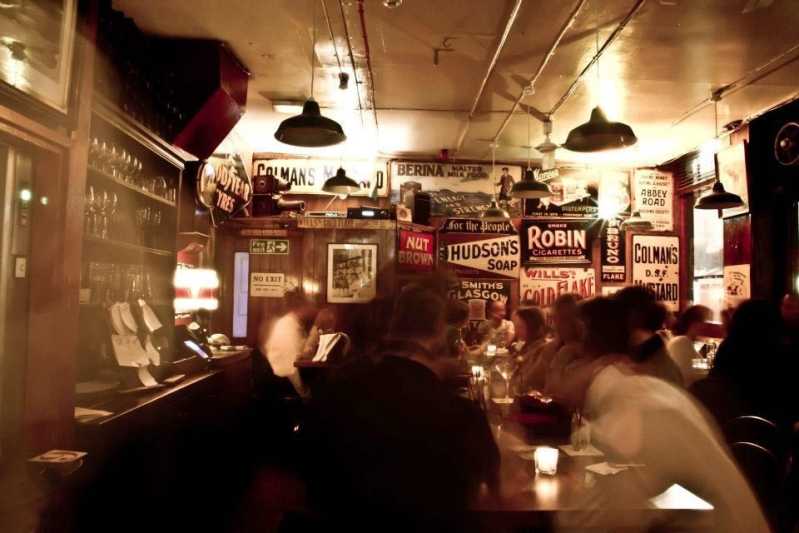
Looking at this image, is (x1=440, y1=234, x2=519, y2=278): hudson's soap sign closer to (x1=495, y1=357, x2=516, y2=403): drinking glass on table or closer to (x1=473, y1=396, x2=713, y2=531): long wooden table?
(x1=495, y1=357, x2=516, y2=403): drinking glass on table

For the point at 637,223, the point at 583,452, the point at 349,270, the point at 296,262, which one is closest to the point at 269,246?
the point at 296,262

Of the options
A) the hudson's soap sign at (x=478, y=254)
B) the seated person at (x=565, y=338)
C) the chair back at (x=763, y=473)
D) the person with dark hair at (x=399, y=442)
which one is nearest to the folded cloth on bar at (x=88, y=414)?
the person with dark hair at (x=399, y=442)

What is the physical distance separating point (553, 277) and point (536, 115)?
311 cm

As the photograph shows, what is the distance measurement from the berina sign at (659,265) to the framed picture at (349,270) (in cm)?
413

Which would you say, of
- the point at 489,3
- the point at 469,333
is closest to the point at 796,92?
the point at 489,3

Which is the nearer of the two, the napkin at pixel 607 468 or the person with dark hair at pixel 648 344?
the napkin at pixel 607 468

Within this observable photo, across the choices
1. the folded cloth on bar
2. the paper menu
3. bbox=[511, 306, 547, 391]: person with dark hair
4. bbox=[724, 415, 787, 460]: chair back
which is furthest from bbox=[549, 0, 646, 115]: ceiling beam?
the folded cloth on bar

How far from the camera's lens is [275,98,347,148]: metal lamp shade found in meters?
3.80

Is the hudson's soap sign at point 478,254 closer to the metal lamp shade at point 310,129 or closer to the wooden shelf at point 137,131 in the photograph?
the wooden shelf at point 137,131

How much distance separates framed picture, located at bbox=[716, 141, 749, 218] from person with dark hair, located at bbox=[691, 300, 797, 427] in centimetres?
363

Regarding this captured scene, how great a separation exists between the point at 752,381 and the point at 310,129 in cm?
318

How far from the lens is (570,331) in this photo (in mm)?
4051

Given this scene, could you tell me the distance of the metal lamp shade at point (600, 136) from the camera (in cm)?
370

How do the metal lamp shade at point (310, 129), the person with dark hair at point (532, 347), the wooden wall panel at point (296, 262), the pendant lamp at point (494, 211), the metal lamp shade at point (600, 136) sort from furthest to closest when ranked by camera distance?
the wooden wall panel at point (296, 262), the pendant lamp at point (494, 211), the person with dark hair at point (532, 347), the metal lamp shade at point (310, 129), the metal lamp shade at point (600, 136)
